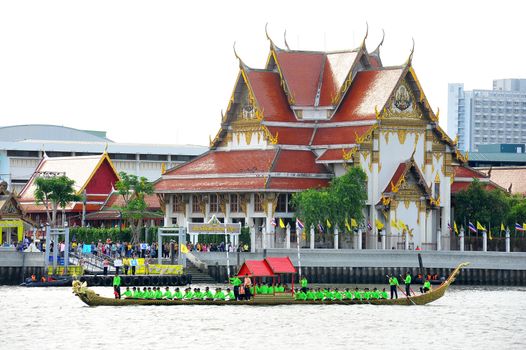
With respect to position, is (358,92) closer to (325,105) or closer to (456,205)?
(325,105)

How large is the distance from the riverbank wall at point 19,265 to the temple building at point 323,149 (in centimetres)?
1820

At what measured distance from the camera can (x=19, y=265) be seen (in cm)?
11088

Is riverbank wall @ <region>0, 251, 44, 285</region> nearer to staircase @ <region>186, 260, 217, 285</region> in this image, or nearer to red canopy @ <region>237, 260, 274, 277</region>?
staircase @ <region>186, 260, 217, 285</region>

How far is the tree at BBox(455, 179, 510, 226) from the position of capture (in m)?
129

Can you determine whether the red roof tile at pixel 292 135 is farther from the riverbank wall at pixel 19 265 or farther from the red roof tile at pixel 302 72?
the riverbank wall at pixel 19 265

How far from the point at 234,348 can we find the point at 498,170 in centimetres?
8742

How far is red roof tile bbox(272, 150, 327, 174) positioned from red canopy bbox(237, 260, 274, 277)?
1114 inches

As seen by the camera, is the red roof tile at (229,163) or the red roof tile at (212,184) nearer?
the red roof tile at (212,184)

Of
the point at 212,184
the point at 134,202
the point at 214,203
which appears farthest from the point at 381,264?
the point at 134,202

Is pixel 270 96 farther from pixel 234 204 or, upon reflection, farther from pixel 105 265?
pixel 105 265

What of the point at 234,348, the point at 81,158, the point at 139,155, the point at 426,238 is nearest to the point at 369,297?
the point at 234,348

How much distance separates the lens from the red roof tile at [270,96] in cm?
13038

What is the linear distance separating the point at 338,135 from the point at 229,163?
8.32 meters

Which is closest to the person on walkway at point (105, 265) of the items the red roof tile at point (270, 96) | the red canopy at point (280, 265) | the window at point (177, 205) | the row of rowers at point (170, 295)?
the row of rowers at point (170, 295)
